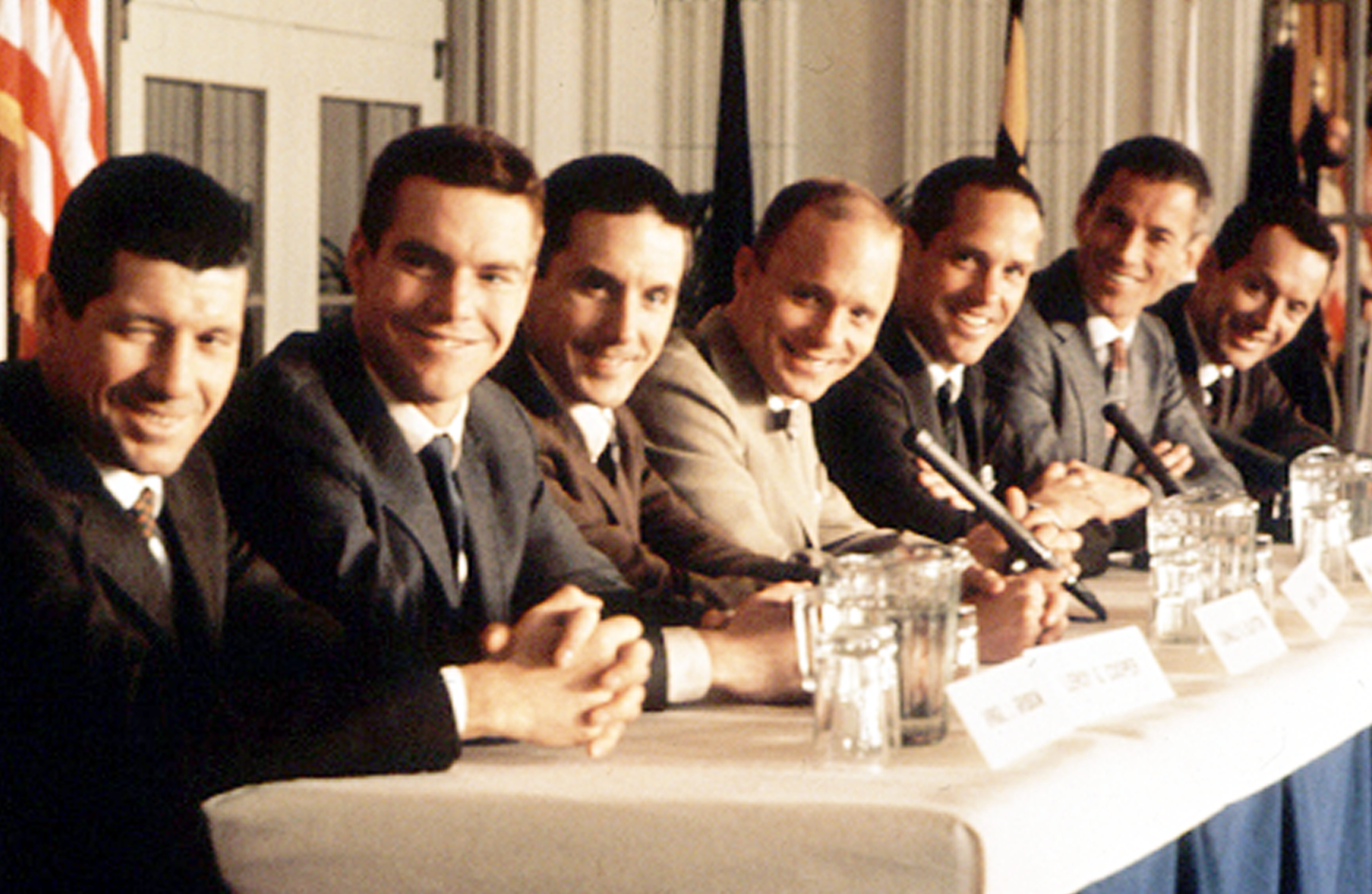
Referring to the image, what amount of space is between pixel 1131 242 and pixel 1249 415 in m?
0.92

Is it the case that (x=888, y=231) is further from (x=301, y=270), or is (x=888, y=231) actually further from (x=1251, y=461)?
(x=301, y=270)

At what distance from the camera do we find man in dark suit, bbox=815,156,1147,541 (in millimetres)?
2979

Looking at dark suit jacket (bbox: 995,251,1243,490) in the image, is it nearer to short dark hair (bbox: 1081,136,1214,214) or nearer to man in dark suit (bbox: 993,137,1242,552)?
man in dark suit (bbox: 993,137,1242,552)

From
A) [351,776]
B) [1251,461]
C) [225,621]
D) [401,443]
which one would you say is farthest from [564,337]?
[1251,461]

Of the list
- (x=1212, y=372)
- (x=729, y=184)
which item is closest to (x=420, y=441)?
(x=1212, y=372)

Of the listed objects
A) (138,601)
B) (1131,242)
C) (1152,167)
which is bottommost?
(138,601)

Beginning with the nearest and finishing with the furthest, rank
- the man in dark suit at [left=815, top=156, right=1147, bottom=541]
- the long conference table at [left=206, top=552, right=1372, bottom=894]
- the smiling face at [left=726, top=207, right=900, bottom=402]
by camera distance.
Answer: the long conference table at [left=206, top=552, right=1372, bottom=894], the smiling face at [left=726, top=207, right=900, bottom=402], the man in dark suit at [left=815, top=156, right=1147, bottom=541]

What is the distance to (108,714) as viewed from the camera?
56.5 inches

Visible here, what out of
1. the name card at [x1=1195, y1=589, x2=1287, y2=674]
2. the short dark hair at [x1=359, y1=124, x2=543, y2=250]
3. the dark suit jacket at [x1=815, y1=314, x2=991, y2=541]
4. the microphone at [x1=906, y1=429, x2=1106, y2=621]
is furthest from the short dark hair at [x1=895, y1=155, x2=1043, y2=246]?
the short dark hair at [x1=359, y1=124, x2=543, y2=250]

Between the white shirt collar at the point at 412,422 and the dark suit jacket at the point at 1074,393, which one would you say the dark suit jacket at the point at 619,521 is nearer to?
the white shirt collar at the point at 412,422

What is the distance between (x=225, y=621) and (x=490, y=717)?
0.30 m

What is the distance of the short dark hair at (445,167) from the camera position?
1887 mm

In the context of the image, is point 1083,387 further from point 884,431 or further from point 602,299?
point 602,299

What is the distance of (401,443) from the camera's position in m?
1.82
